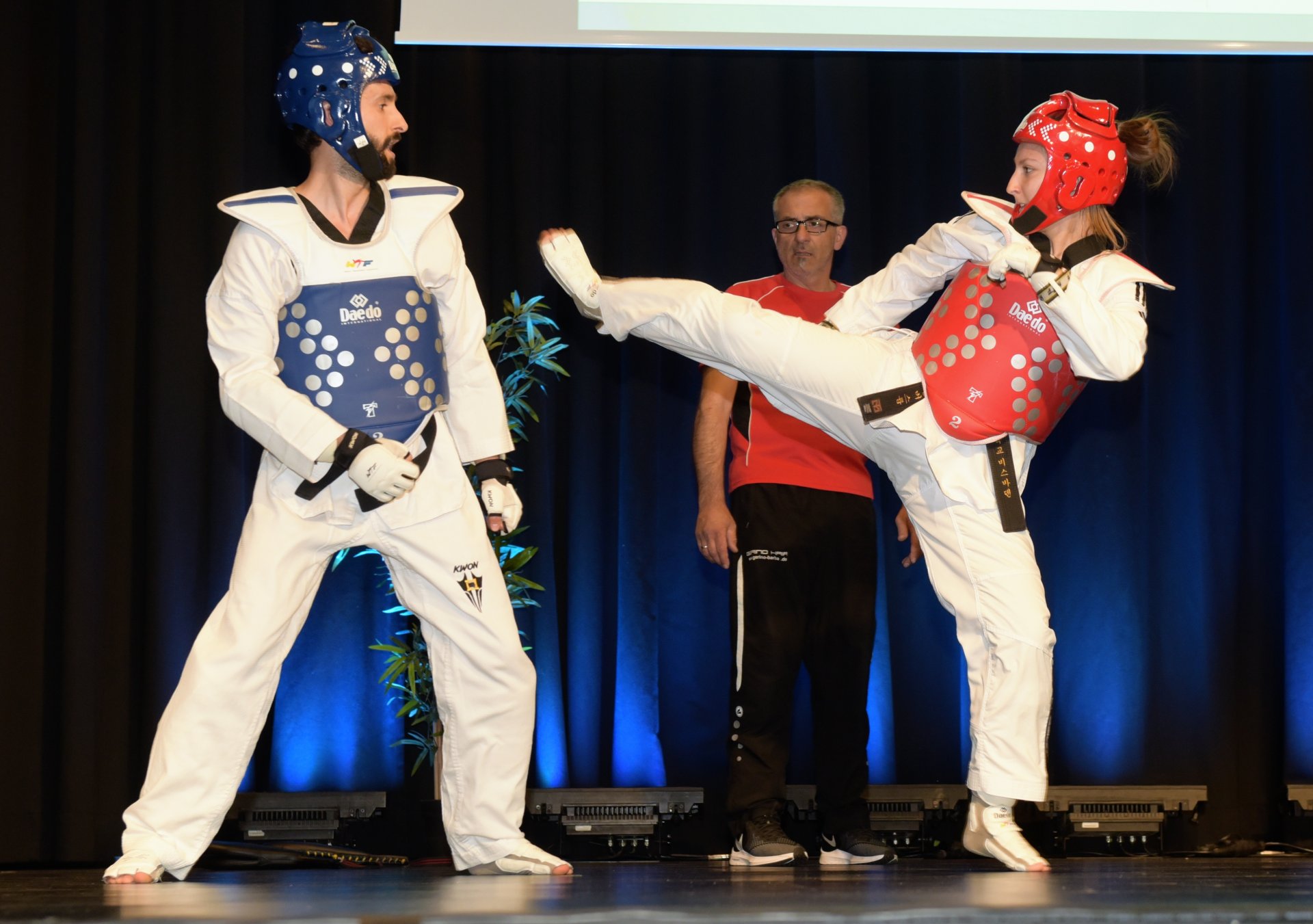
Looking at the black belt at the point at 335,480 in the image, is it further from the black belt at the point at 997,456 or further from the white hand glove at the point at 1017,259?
the white hand glove at the point at 1017,259

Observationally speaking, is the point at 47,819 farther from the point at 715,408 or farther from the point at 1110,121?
the point at 1110,121

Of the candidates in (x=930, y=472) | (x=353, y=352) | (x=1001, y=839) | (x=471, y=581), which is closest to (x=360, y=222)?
(x=353, y=352)

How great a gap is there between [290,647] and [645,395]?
2.29 meters

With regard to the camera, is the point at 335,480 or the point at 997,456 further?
the point at 997,456

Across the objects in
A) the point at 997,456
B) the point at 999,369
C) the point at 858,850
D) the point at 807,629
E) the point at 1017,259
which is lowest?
the point at 858,850

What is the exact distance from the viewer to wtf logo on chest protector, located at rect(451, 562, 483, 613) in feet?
10.4

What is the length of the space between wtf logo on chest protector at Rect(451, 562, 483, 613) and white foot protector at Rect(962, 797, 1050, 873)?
4.40ft

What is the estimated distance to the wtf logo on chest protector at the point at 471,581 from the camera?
3.18 meters

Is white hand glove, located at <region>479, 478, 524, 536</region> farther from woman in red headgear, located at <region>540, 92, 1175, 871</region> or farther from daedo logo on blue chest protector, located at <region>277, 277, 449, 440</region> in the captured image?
woman in red headgear, located at <region>540, 92, 1175, 871</region>

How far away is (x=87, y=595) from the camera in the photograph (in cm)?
467

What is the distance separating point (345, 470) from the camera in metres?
3.01

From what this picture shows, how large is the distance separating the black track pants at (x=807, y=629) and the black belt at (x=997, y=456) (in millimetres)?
895

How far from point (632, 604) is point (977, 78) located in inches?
102

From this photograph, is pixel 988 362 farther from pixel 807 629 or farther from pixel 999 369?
pixel 807 629
